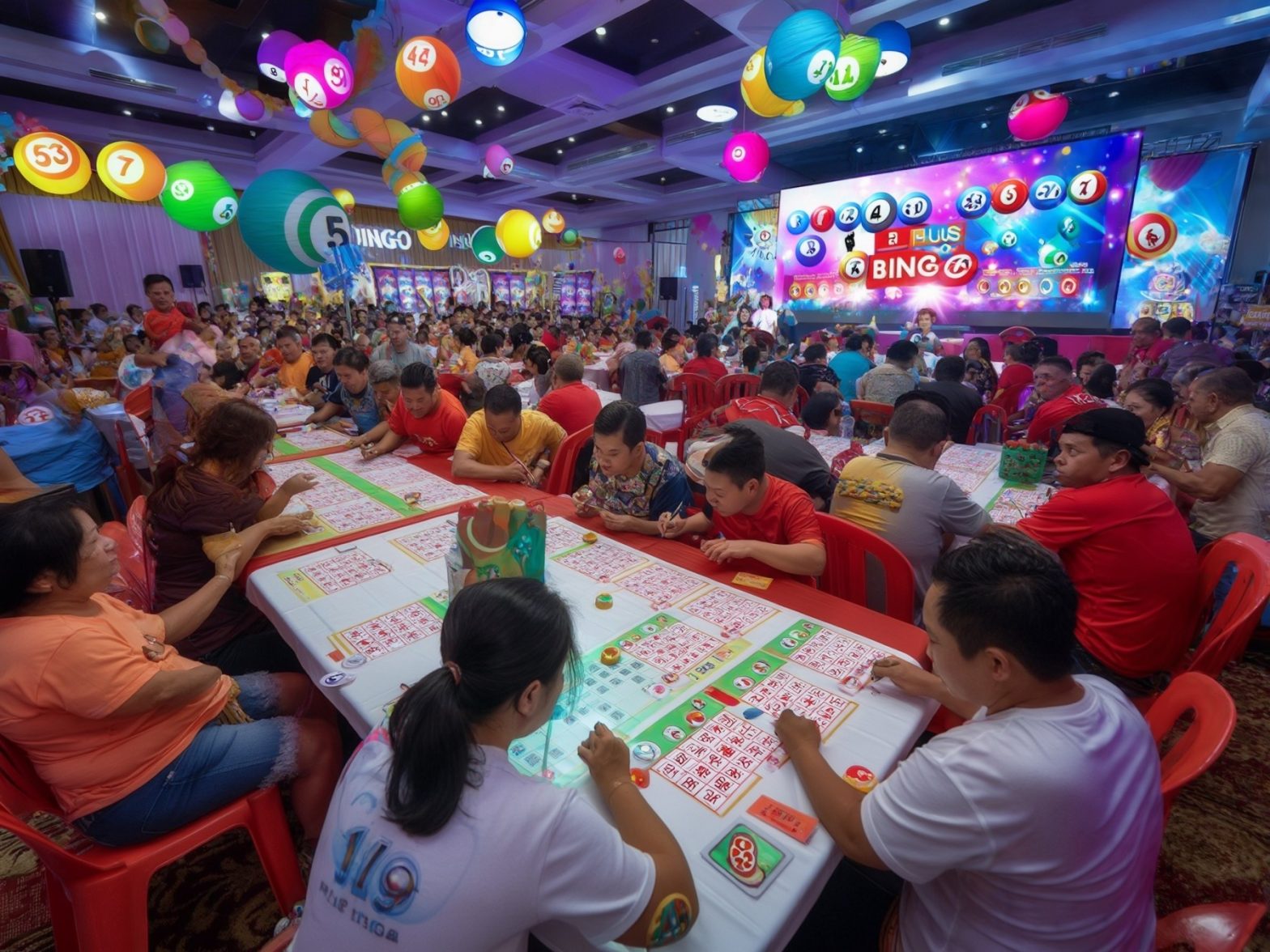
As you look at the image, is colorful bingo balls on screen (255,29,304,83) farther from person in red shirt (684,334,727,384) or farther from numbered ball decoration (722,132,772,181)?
person in red shirt (684,334,727,384)

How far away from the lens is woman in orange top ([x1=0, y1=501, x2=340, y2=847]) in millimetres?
1179

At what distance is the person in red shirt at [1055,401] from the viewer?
3641 millimetres

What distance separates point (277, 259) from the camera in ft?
15.0

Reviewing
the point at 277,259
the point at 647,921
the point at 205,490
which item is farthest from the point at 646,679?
the point at 277,259

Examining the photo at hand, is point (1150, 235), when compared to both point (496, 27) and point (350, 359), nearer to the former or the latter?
point (496, 27)

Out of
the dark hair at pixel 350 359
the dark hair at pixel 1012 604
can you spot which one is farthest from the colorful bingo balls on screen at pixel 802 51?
the dark hair at pixel 1012 604

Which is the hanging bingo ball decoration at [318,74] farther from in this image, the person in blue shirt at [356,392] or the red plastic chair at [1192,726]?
the red plastic chair at [1192,726]

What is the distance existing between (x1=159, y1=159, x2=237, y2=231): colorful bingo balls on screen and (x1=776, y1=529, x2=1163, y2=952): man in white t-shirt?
258 inches

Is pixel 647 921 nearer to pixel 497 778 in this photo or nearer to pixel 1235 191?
pixel 497 778

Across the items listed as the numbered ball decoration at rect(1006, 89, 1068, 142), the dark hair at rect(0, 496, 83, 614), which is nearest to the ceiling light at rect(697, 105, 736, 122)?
the numbered ball decoration at rect(1006, 89, 1068, 142)

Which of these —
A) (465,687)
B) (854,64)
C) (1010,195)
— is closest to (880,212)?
(1010,195)

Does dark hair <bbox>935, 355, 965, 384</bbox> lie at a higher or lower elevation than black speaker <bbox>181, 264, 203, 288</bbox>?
lower

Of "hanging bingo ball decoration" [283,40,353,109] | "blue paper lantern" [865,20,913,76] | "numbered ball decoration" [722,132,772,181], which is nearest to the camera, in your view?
"hanging bingo ball decoration" [283,40,353,109]

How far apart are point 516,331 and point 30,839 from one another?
7538mm
